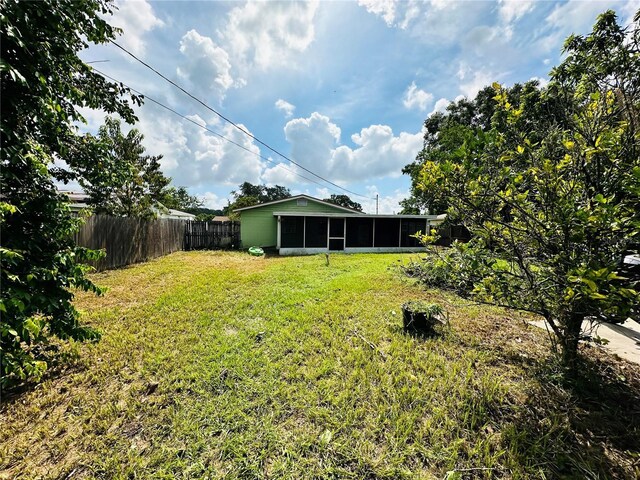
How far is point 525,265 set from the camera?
2.33 meters

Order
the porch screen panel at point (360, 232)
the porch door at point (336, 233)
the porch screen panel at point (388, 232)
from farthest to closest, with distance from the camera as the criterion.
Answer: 1. the porch screen panel at point (388, 232)
2. the porch screen panel at point (360, 232)
3. the porch door at point (336, 233)

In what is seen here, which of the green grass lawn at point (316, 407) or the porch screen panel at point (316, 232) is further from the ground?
the porch screen panel at point (316, 232)

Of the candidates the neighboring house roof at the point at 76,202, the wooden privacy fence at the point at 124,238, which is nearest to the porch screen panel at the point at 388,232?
the wooden privacy fence at the point at 124,238

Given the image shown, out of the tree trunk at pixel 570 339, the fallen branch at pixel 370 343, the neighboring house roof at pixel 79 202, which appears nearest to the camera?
the tree trunk at pixel 570 339

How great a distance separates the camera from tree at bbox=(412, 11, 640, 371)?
5.78ft

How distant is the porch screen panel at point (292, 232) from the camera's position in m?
12.7

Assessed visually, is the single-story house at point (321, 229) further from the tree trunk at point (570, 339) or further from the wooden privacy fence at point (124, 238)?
the tree trunk at point (570, 339)

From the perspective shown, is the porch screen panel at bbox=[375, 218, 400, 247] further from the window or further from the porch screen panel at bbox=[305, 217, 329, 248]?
the porch screen panel at bbox=[305, 217, 329, 248]

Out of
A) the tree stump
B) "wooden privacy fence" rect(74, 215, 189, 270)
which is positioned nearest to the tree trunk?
the tree stump

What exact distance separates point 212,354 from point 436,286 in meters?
5.46

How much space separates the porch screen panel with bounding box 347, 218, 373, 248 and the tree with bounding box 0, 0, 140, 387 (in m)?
12.0

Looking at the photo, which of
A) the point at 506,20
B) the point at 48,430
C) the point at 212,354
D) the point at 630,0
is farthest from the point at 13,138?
the point at 506,20

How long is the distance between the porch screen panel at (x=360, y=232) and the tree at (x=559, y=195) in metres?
11.1

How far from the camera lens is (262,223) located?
48.8ft
